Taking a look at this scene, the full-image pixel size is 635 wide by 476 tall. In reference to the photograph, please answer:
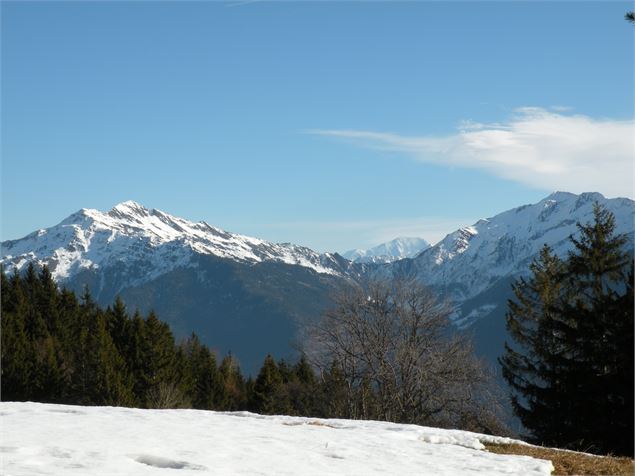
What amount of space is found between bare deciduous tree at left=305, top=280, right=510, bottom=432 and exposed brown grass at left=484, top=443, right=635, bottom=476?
67.1 ft

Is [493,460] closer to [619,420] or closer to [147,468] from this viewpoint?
[147,468]

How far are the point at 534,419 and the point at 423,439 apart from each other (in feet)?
59.8

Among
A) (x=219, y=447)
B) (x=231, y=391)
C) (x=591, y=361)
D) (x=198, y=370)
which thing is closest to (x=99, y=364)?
(x=198, y=370)

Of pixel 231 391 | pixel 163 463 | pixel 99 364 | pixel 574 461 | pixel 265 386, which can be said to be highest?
pixel 99 364

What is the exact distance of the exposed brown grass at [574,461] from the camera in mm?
14555

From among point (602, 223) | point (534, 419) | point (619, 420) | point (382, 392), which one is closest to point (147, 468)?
point (619, 420)

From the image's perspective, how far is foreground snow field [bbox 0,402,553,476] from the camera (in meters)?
11.3

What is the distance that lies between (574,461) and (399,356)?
76.7 feet

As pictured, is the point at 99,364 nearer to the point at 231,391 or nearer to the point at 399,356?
the point at 399,356

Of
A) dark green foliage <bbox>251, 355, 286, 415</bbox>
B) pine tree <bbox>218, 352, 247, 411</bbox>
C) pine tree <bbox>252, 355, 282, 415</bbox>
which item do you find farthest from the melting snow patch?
pine tree <bbox>218, 352, 247, 411</bbox>

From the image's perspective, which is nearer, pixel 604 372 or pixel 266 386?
pixel 604 372

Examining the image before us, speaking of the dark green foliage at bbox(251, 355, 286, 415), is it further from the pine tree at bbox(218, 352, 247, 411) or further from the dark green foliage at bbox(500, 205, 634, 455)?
the dark green foliage at bbox(500, 205, 634, 455)

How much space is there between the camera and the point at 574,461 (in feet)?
50.1

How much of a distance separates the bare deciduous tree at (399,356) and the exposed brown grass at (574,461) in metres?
20.5
